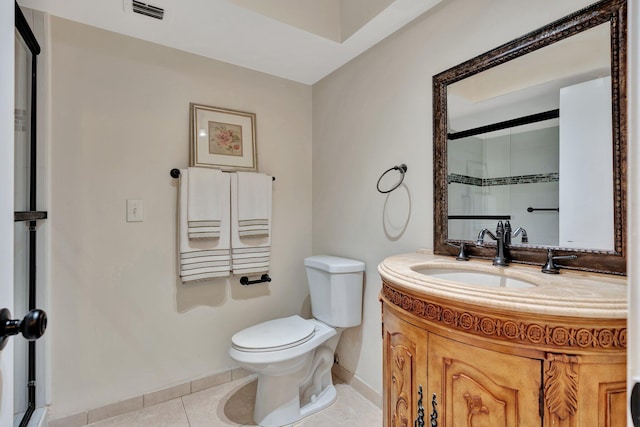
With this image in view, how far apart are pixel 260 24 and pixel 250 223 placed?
1152mm

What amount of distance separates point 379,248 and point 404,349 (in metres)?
0.87

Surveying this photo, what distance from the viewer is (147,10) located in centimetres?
158

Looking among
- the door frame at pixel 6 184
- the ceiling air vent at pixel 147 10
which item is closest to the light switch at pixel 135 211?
the ceiling air vent at pixel 147 10

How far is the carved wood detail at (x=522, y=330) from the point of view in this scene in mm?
675

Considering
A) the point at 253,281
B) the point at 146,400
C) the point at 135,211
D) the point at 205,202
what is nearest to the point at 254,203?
the point at 205,202

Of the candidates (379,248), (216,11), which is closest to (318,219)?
(379,248)

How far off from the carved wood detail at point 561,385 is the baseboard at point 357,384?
1289mm

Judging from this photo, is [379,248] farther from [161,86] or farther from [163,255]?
[161,86]

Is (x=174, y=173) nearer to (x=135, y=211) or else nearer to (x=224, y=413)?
(x=135, y=211)

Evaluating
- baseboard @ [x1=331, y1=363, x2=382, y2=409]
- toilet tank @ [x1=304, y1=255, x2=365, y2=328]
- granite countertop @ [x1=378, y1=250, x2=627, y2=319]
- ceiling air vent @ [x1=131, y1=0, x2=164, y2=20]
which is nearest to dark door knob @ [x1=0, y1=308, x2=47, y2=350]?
granite countertop @ [x1=378, y1=250, x2=627, y2=319]

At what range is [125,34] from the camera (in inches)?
70.3

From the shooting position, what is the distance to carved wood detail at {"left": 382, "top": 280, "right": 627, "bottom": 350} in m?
0.67

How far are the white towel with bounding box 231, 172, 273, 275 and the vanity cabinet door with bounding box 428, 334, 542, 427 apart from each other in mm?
1434

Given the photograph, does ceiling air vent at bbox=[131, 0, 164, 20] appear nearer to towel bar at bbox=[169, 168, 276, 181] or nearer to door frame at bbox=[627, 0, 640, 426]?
towel bar at bbox=[169, 168, 276, 181]
